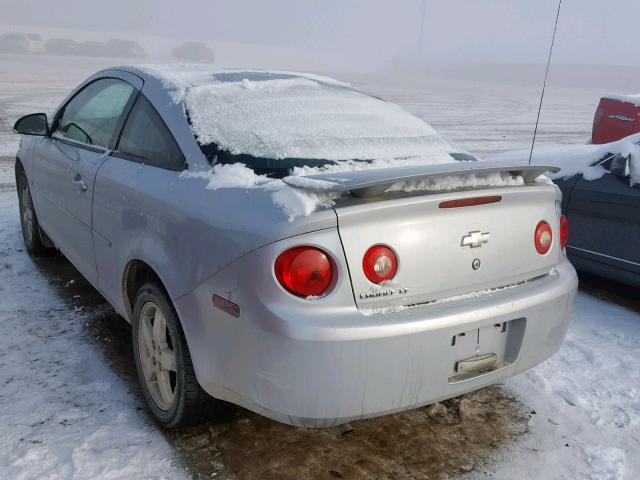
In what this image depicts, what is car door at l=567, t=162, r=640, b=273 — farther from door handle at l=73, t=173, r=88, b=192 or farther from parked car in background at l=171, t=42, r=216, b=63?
parked car in background at l=171, t=42, r=216, b=63

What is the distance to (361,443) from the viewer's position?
2668mm

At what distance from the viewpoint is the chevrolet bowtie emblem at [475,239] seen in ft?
7.43

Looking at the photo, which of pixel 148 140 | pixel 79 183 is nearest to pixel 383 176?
pixel 148 140

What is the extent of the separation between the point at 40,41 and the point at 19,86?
25118 mm

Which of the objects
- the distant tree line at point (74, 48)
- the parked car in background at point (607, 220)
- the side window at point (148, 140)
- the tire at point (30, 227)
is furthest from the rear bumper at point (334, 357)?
the distant tree line at point (74, 48)

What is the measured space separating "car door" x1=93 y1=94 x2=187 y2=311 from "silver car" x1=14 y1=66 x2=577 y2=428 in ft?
0.04

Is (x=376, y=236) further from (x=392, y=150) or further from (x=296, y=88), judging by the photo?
(x=296, y=88)

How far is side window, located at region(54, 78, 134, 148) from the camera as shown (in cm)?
333

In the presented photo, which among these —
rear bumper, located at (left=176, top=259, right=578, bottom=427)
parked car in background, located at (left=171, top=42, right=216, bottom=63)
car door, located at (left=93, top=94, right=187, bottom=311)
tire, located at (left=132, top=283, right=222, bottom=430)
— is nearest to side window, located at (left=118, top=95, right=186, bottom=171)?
car door, located at (left=93, top=94, right=187, bottom=311)

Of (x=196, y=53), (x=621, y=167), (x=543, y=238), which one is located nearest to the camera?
(x=543, y=238)

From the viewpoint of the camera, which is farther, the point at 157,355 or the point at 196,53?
the point at 196,53

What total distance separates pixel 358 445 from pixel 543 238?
1.16 metres

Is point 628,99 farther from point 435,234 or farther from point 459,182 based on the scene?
point 435,234

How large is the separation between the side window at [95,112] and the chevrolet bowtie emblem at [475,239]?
1933 mm
